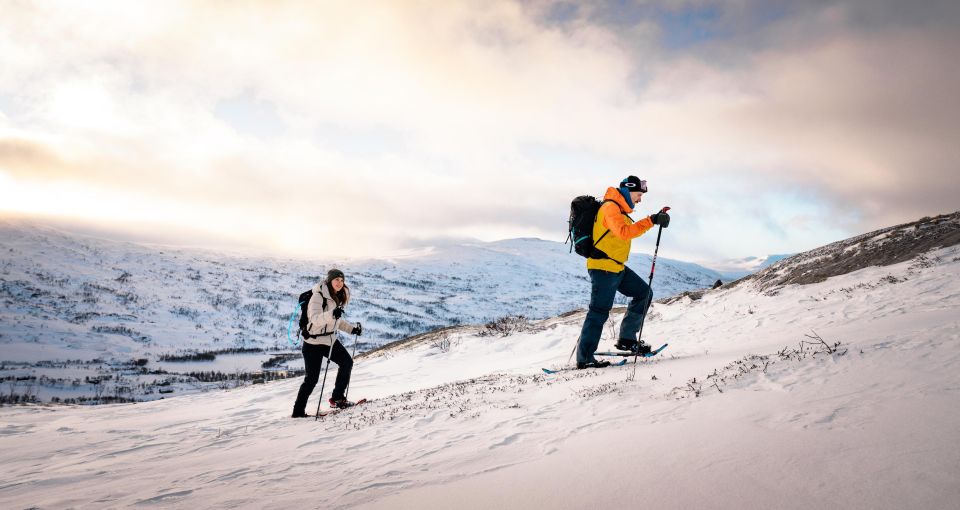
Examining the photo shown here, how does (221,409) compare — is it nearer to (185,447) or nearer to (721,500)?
(185,447)

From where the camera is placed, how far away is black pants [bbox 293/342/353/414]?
7.99 meters

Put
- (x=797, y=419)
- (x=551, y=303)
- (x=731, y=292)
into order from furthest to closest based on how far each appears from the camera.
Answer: (x=551, y=303) < (x=731, y=292) < (x=797, y=419)

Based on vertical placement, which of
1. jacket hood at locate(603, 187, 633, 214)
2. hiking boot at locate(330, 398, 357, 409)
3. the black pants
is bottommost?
hiking boot at locate(330, 398, 357, 409)

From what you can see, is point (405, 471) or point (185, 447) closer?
point (405, 471)

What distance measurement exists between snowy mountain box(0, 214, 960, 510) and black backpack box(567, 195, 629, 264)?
2.03 m

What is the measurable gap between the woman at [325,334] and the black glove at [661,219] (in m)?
5.63

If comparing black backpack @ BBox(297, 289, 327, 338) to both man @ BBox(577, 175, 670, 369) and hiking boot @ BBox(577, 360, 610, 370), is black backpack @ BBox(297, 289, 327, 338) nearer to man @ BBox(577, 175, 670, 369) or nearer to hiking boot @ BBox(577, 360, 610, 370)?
hiking boot @ BBox(577, 360, 610, 370)

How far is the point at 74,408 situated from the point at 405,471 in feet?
44.2

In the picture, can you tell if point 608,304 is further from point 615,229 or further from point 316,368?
point 316,368

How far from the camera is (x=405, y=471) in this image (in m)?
3.88

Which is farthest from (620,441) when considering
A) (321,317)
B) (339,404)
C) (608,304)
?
(339,404)

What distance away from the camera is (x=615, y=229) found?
22.6 ft

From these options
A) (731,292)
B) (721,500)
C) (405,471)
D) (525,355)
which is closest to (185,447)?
(405,471)

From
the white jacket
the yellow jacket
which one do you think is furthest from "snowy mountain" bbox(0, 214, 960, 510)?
the yellow jacket
